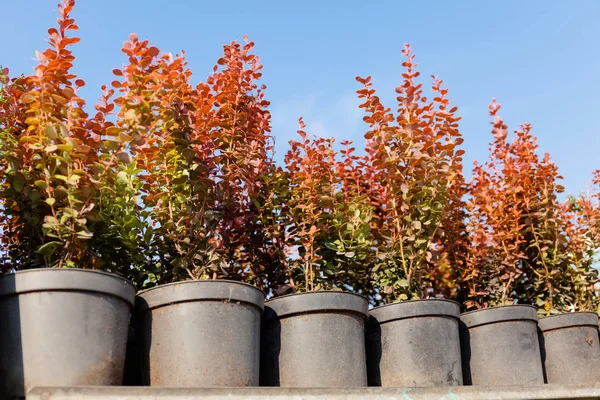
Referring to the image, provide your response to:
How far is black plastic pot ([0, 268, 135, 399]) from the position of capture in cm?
184

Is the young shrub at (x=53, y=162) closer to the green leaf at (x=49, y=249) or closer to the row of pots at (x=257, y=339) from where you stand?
the green leaf at (x=49, y=249)

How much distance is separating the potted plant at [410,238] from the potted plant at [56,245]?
1.06 m

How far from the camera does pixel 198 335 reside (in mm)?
2068

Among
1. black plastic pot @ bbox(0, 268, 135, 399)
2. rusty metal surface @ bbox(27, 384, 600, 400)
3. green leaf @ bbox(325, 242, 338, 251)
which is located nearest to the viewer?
rusty metal surface @ bbox(27, 384, 600, 400)

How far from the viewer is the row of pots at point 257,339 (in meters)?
1.88

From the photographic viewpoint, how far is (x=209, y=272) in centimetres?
246

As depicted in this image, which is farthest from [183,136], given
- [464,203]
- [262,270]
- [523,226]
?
[523,226]

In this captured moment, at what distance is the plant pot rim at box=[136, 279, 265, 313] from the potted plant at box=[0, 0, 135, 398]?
9 centimetres

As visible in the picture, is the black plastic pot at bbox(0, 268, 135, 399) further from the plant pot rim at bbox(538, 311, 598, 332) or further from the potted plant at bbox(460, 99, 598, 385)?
the plant pot rim at bbox(538, 311, 598, 332)

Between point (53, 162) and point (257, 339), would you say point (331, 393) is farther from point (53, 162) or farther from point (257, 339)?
point (53, 162)

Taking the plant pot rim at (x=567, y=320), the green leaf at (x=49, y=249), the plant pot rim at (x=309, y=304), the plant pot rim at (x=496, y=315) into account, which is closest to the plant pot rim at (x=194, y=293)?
the plant pot rim at (x=309, y=304)

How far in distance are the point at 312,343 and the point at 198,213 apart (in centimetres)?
62

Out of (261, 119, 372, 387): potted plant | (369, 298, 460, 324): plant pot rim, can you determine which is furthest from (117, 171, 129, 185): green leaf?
(369, 298, 460, 324): plant pot rim

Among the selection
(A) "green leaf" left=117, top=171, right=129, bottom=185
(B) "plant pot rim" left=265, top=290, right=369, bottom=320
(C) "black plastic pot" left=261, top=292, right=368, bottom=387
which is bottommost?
(C) "black plastic pot" left=261, top=292, right=368, bottom=387
